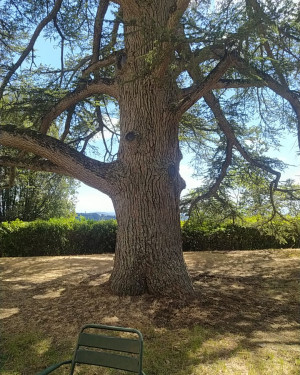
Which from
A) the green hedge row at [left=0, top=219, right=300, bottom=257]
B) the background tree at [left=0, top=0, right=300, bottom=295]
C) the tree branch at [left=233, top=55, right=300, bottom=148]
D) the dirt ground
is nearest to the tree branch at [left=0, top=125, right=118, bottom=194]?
the background tree at [left=0, top=0, right=300, bottom=295]

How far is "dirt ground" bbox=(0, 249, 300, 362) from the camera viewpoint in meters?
4.30

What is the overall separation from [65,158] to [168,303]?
2.81 meters

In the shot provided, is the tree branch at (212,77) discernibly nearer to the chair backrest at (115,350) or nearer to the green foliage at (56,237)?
the chair backrest at (115,350)

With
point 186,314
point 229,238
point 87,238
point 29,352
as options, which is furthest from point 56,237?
point 29,352

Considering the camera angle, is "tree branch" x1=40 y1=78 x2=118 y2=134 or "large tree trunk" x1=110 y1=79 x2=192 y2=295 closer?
"large tree trunk" x1=110 y1=79 x2=192 y2=295

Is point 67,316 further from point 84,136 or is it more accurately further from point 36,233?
point 36,233

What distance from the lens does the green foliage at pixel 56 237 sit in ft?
34.9

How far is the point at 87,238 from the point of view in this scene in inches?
443

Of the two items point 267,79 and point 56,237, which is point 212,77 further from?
point 56,237

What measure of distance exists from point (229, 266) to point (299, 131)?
367cm

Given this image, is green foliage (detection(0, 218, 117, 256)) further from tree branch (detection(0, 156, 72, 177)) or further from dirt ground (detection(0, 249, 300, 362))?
tree branch (detection(0, 156, 72, 177))

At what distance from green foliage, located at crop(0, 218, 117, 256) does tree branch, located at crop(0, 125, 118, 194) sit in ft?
18.5

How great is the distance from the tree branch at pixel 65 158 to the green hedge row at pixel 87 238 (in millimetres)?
5599

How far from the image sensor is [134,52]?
5.65 m
